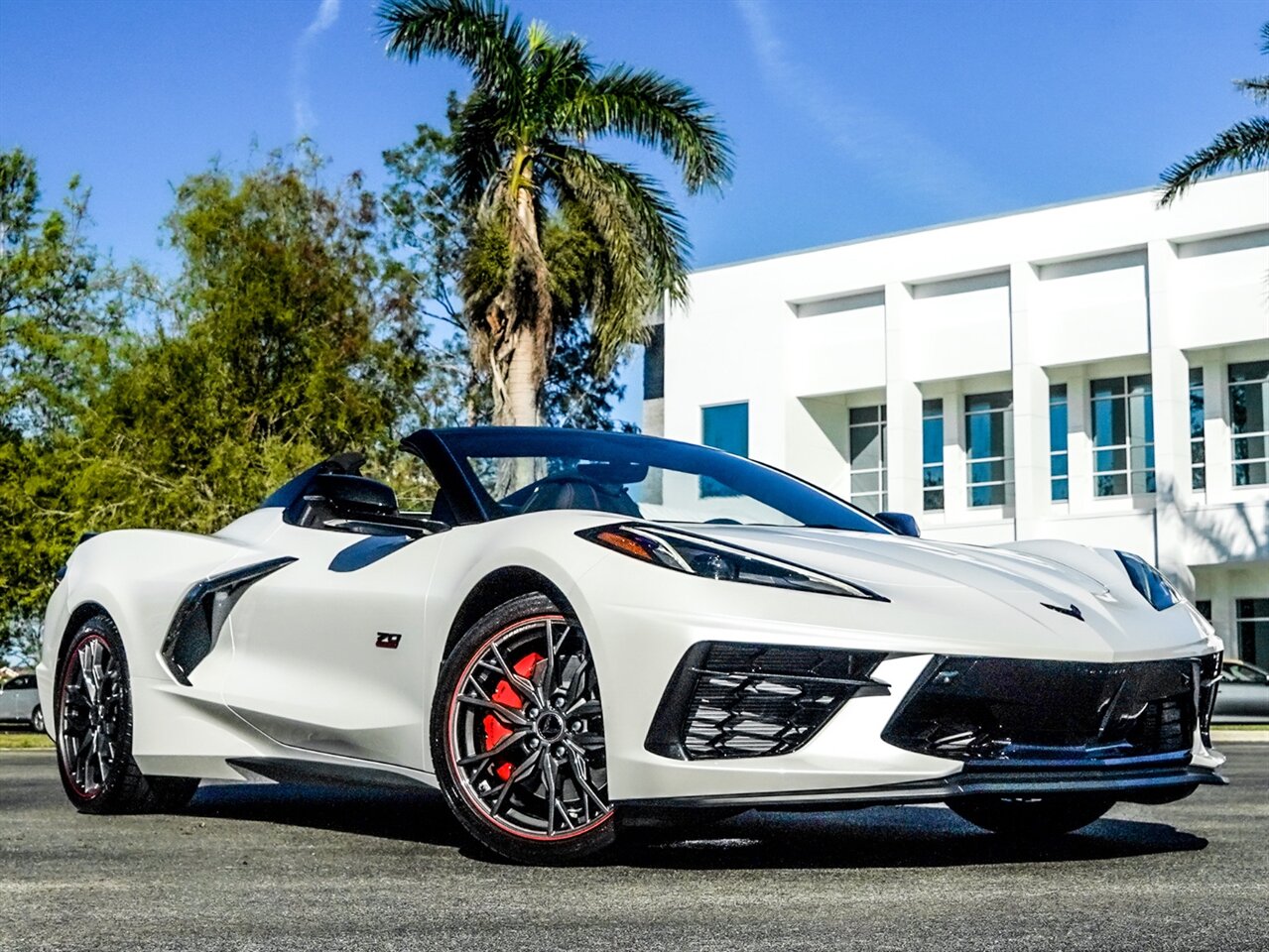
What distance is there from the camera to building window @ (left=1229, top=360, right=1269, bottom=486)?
39031 mm

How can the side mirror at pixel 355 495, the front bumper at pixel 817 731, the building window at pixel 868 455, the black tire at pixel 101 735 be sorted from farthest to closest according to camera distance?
the building window at pixel 868 455
the black tire at pixel 101 735
the side mirror at pixel 355 495
the front bumper at pixel 817 731

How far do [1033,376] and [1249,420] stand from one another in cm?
475

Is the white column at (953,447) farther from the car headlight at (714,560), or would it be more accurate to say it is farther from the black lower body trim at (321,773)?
the car headlight at (714,560)

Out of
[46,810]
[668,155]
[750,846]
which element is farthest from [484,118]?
[750,846]

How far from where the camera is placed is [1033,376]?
134 ft

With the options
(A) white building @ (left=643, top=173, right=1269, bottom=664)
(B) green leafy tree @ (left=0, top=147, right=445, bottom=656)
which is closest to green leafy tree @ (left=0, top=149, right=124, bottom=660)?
(B) green leafy tree @ (left=0, top=147, right=445, bottom=656)

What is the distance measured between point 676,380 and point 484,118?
22923 millimetres

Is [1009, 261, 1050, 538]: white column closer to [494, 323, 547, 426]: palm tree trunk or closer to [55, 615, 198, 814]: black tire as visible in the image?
[494, 323, 547, 426]: palm tree trunk

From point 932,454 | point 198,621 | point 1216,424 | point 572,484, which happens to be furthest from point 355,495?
point 932,454

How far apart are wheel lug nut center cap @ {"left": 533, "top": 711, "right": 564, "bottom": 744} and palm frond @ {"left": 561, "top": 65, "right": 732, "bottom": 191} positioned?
64.5 feet

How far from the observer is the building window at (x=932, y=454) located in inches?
1735

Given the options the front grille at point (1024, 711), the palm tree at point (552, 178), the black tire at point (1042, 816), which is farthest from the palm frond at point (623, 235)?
the front grille at point (1024, 711)

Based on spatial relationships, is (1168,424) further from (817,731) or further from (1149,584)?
(817,731)

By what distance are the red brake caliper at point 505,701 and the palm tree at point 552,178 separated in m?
18.8
